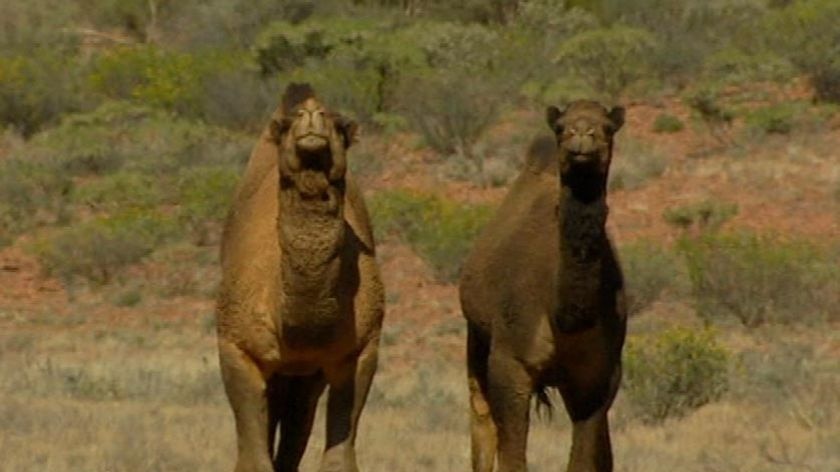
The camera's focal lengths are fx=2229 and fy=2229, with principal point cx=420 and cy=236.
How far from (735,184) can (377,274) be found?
19.0 metres

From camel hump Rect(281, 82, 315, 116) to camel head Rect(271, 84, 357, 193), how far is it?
27.7 inches

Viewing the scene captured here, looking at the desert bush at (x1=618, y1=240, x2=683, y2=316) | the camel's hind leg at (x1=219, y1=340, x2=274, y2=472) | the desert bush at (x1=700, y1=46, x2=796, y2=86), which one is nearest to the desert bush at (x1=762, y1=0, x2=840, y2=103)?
the desert bush at (x1=700, y1=46, x2=796, y2=86)

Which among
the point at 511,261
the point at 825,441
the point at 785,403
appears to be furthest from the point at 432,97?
the point at 511,261

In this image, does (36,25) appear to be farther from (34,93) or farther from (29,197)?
(29,197)

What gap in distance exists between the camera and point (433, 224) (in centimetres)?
2603

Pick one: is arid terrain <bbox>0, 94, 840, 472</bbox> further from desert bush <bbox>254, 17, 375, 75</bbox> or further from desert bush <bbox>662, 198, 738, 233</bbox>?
desert bush <bbox>254, 17, 375, 75</bbox>

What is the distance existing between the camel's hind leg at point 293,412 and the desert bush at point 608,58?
25433 mm

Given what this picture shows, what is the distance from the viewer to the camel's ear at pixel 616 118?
9.70 meters

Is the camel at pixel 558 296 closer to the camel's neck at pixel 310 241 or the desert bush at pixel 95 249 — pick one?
the camel's neck at pixel 310 241

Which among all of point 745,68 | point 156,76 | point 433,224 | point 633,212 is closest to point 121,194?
point 433,224

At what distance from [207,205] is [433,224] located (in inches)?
154

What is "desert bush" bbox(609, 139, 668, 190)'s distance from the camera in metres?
28.9

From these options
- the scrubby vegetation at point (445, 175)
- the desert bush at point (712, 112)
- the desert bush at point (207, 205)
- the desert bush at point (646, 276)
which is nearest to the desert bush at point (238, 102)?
the scrubby vegetation at point (445, 175)

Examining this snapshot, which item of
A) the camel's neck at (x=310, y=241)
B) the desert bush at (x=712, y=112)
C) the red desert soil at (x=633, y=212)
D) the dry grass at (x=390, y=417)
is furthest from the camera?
the desert bush at (x=712, y=112)
